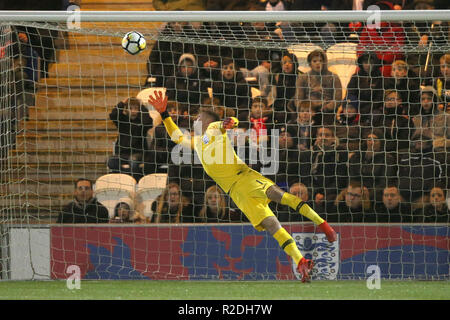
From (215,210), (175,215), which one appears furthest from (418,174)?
(175,215)

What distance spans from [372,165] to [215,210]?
→ 1955 millimetres

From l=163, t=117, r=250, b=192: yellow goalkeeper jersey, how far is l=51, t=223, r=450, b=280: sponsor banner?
0.95 m

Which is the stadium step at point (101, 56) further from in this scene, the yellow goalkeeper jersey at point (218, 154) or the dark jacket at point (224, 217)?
the yellow goalkeeper jersey at point (218, 154)

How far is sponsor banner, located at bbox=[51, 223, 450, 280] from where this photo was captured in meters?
9.13

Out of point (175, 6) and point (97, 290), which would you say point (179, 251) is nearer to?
point (97, 290)

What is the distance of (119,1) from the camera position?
12102 mm

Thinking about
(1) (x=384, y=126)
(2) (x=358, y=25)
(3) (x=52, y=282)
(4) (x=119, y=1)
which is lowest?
(3) (x=52, y=282)

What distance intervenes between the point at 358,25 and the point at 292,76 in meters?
1.27

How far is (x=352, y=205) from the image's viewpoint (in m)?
9.39

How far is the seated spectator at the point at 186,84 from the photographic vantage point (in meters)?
10.2

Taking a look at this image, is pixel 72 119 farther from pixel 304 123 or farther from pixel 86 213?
pixel 304 123

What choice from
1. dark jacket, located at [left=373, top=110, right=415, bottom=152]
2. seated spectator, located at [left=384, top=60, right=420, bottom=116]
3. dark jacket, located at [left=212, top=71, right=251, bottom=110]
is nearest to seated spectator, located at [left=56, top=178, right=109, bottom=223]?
dark jacket, located at [left=212, top=71, right=251, bottom=110]

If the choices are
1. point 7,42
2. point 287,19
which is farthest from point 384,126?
point 7,42

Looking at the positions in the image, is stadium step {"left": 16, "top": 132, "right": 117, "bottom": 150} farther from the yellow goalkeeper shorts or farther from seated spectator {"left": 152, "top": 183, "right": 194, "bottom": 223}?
the yellow goalkeeper shorts
